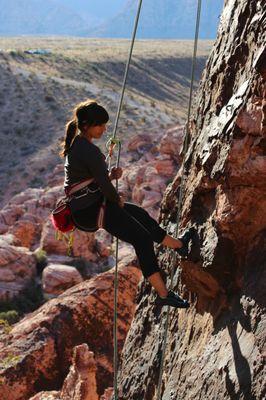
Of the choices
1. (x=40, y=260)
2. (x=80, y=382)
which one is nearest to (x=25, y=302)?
(x=40, y=260)

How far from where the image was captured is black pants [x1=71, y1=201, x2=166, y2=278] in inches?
214

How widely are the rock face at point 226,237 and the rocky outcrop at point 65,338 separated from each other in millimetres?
4610

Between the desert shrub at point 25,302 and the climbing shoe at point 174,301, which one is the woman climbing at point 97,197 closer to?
the climbing shoe at point 174,301

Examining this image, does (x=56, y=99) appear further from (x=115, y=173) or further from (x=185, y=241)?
(x=185, y=241)

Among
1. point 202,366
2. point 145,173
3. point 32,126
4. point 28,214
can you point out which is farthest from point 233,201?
point 32,126

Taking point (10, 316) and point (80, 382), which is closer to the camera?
point (80, 382)

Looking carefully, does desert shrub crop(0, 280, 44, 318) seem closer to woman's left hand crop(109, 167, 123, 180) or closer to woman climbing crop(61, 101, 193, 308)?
woman's left hand crop(109, 167, 123, 180)

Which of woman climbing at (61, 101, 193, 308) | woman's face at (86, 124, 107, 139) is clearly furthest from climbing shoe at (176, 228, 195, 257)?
woman's face at (86, 124, 107, 139)

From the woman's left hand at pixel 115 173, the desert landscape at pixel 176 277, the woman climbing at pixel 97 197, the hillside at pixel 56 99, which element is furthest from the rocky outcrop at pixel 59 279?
the woman climbing at pixel 97 197

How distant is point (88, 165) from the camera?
5156mm

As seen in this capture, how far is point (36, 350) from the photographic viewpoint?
11.6 metres

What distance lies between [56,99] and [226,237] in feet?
123

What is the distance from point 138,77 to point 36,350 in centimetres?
5037

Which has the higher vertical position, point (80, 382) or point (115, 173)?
point (115, 173)
